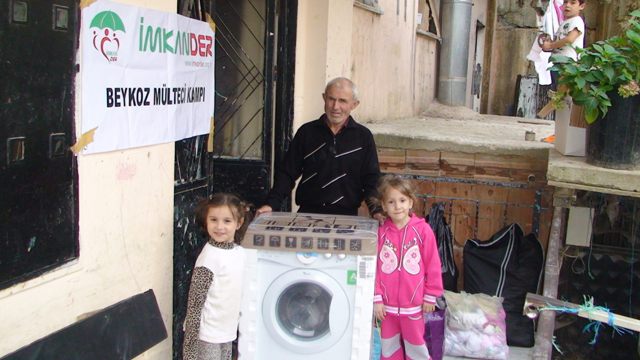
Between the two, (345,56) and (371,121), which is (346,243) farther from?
(371,121)

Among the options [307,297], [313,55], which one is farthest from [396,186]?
[313,55]

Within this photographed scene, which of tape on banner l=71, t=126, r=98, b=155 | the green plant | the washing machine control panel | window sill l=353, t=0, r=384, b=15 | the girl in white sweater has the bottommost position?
the girl in white sweater

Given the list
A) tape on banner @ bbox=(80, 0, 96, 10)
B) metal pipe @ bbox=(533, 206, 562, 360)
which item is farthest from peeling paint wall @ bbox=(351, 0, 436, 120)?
tape on banner @ bbox=(80, 0, 96, 10)

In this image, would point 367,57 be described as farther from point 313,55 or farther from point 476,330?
point 476,330

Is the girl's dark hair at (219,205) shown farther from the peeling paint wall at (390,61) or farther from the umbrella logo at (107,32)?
the peeling paint wall at (390,61)

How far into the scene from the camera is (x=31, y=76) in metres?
2.46

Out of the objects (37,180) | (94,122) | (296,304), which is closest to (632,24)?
(296,304)

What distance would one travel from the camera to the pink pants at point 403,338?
147 inches

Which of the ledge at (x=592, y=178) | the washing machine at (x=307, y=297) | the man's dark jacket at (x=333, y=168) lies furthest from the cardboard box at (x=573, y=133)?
the washing machine at (x=307, y=297)

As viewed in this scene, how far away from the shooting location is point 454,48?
10.5m

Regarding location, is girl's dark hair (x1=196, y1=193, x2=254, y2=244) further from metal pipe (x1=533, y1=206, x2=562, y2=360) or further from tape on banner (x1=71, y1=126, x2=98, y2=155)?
metal pipe (x1=533, y1=206, x2=562, y2=360)

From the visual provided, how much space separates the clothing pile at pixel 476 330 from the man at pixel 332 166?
1144 millimetres

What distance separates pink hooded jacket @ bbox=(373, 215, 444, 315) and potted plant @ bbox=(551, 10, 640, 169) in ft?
4.31

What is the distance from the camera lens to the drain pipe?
1034cm
